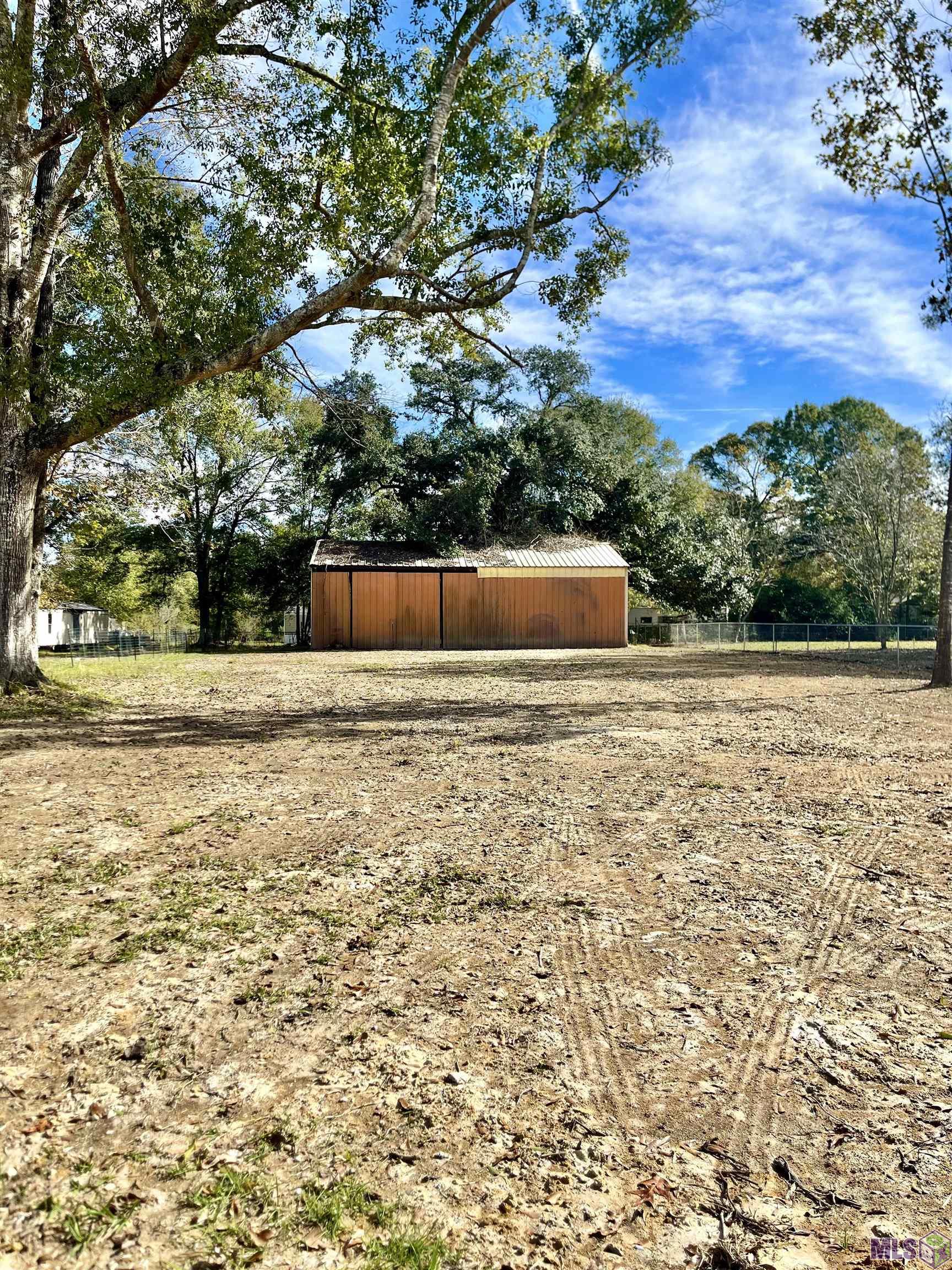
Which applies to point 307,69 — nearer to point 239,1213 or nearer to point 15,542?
point 15,542

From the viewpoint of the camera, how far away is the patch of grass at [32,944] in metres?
2.93

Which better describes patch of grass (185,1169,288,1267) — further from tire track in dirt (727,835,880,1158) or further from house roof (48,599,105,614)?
house roof (48,599,105,614)

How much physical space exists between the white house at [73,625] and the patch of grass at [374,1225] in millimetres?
37306

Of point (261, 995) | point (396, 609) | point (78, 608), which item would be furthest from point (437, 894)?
point (78, 608)

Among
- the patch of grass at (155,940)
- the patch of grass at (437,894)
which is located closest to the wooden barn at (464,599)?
the patch of grass at (437,894)

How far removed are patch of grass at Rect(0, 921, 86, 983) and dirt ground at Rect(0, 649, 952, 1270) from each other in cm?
2

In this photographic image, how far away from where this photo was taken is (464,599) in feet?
91.1

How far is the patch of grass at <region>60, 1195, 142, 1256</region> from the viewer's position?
5.36ft

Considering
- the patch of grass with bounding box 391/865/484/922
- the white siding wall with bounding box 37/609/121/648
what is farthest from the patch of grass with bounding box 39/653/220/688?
the white siding wall with bounding box 37/609/121/648

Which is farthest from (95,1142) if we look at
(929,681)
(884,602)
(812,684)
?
(884,602)

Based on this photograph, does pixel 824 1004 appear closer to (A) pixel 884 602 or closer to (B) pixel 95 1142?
(B) pixel 95 1142

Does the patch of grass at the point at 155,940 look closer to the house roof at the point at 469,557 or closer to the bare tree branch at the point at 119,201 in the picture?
the bare tree branch at the point at 119,201

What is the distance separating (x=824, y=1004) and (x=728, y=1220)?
A: 1.15 meters

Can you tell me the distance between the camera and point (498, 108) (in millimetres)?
9961
